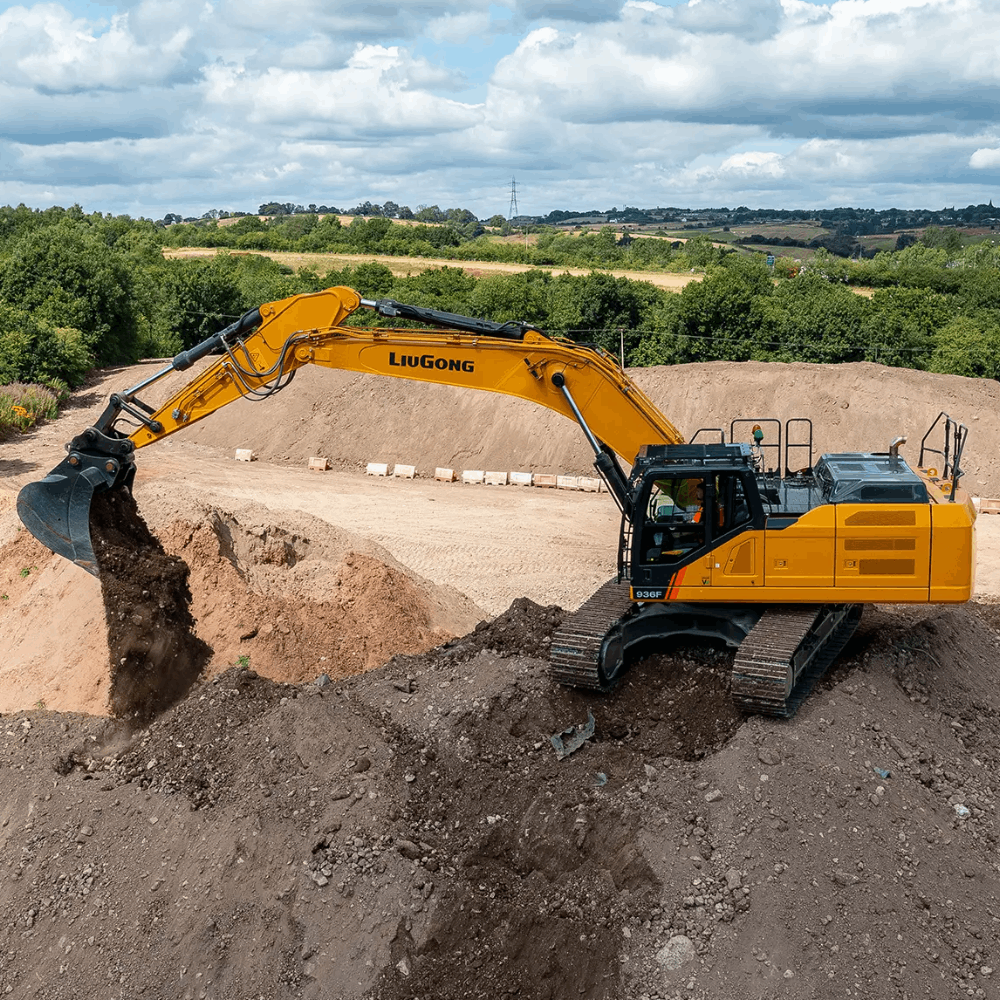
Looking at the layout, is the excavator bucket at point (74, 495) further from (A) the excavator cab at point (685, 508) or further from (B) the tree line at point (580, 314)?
(B) the tree line at point (580, 314)

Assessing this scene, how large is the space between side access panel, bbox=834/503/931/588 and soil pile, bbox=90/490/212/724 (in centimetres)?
799

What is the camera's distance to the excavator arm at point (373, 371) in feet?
40.6

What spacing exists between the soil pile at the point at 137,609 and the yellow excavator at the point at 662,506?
310mm

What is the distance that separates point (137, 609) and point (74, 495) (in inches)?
62.8

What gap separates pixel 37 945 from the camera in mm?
9477

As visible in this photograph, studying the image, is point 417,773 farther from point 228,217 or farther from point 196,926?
point 228,217

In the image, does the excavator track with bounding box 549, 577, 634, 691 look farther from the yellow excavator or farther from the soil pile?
the soil pile

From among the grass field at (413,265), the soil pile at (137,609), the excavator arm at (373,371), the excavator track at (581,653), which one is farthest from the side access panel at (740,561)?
the grass field at (413,265)

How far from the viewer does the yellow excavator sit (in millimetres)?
11453

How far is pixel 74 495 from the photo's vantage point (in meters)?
12.2

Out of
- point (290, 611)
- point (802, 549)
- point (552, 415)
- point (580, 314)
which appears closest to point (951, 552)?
point (802, 549)

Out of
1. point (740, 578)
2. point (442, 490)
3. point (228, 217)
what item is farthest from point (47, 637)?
point (228, 217)

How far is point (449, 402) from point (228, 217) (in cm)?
11455

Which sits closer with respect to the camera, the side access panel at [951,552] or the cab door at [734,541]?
the side access panel at [951,552]
